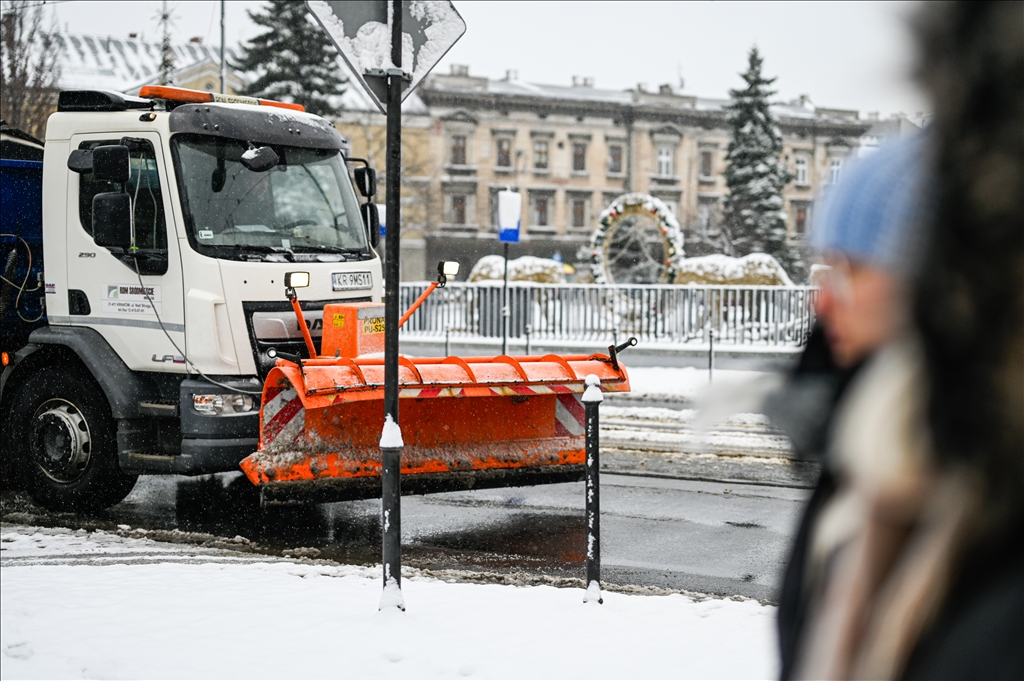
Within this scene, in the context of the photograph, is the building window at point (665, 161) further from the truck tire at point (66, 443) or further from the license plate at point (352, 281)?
the truck tire at point (66, 443)

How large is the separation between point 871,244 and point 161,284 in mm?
7126

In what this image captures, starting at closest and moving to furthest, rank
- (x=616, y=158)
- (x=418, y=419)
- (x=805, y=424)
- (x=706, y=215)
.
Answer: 1. (x=805, y=424)
2. (x=418, y=419)
3. (x=706, y=215)
4. (x=616, y=158)

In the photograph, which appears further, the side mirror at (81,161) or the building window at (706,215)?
the building window at (706,215)

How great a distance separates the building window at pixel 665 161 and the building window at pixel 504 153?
35.0 feet

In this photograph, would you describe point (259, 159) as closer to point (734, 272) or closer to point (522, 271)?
point (734, 272)

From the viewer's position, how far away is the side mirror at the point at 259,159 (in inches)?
301

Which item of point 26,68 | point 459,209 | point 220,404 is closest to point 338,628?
point 220,404

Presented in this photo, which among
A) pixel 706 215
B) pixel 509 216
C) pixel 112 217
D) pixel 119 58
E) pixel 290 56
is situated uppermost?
pixel 119 58

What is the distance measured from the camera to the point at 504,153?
69.5 m

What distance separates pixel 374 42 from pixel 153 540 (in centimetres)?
395

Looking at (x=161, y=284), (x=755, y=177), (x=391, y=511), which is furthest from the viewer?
(x=755, y=177)

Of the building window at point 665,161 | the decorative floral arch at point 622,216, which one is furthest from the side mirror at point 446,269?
the building window at point 665,161

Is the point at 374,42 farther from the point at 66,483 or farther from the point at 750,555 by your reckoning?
the point at 66,483

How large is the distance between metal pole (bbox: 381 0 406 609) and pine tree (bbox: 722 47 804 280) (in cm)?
4681
